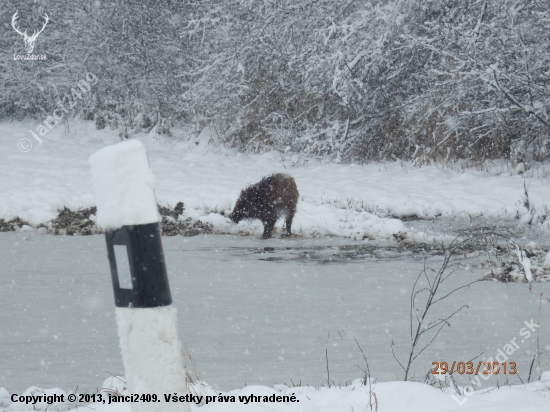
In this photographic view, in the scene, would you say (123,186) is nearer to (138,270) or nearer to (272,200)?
(138,270)

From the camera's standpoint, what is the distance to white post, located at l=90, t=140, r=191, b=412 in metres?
1.80

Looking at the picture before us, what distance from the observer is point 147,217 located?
5.89 feet

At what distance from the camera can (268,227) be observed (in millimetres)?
11352

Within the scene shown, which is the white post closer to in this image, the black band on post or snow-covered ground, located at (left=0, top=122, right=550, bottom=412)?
the black band on post

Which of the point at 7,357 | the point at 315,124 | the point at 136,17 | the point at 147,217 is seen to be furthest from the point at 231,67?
the point at 147,217

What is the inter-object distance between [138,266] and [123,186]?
0.21 meters

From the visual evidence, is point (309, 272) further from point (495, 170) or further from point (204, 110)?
point (204, 110)

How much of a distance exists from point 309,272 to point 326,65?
1001 cm

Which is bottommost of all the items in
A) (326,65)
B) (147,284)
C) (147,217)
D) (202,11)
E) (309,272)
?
(309,272)

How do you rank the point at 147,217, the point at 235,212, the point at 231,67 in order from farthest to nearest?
the point at 231,67 < the point at 235,212 < the point at 147,217

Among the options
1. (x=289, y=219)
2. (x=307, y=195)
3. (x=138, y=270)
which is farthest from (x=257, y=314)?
(x=307, y=195)
